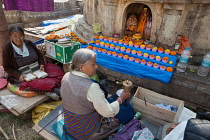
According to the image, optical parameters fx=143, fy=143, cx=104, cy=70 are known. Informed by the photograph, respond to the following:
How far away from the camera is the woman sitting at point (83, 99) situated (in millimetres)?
1693

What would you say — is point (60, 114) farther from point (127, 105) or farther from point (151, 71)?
point (151, 71)

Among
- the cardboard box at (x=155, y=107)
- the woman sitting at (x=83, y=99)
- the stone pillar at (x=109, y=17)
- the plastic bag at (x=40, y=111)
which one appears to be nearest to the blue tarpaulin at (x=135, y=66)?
the cardboard box at (x=155, y=107)

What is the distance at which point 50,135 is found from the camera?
237 cm

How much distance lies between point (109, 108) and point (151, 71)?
6.96 feet

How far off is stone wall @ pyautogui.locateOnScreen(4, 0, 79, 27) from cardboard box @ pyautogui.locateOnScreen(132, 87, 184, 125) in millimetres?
9117

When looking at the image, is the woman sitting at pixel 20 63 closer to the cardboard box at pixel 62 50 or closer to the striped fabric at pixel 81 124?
the cardboard box at pixel 62 50

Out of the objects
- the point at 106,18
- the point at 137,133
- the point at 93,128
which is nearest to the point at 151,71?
the point at 137,133

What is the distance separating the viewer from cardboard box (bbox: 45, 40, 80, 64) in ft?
12.5

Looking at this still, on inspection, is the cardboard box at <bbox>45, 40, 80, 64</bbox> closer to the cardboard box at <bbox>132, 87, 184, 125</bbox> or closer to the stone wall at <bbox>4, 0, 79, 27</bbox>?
the cardboard box at <bbox>132, 87, 184, 125</bbox>

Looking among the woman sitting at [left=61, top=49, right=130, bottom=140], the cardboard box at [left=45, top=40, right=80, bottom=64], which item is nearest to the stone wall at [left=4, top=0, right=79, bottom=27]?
the cardboard box at [left=45, top=40, right=80, bottom=64]

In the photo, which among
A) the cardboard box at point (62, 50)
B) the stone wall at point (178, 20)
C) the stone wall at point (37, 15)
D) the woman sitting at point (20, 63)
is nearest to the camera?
the woman sitting at point (20, 63)

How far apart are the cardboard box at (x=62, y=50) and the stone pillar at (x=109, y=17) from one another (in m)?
1.41

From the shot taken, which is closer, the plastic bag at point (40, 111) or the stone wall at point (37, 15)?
the plastic bag at point (40, 111)

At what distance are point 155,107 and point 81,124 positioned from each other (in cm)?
135
